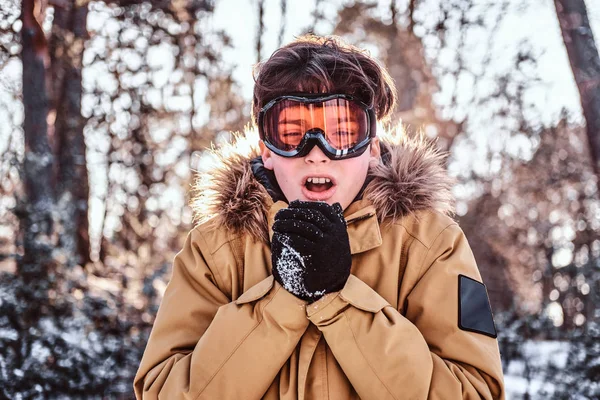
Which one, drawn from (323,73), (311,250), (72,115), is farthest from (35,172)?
(311,250)

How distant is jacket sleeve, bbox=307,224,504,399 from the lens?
1.94 m

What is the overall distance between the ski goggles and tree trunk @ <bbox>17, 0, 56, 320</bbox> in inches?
172

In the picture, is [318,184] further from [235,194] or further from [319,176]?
[235,194]

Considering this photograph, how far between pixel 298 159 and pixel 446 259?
69cm

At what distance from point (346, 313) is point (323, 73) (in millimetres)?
957

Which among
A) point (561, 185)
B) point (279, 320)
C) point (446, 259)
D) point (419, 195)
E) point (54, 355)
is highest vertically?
point (561, 185)

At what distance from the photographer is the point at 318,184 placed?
2.32 meters

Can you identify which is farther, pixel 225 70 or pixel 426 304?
pixel 225 70

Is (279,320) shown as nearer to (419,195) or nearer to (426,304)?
(426,304)

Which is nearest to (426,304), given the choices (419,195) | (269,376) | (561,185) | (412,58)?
(419,195)

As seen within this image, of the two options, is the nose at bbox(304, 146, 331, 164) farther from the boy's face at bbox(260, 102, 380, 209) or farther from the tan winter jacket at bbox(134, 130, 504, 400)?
the tan winter jacket at bbox(134, 130, 504, 400)

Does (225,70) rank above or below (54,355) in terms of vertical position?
above

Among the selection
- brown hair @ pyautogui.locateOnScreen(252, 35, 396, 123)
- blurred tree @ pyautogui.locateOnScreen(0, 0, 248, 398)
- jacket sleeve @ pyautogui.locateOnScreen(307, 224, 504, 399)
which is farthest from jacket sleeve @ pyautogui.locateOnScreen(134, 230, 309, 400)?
blurred tree @ pyautogui.locateOnScreen(0, 0, 248, 398)

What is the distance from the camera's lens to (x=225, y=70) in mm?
10961
